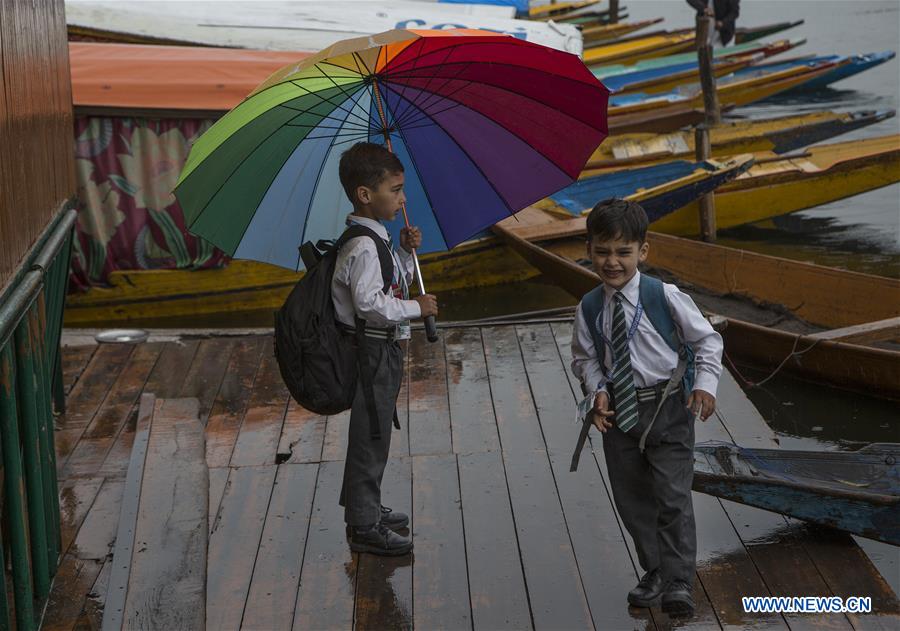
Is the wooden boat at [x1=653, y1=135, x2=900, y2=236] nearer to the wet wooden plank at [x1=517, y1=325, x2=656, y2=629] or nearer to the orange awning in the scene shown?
the orange awning

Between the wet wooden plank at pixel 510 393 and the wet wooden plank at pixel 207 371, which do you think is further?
the wet wooden plank at pixel 207 371

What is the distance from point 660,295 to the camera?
3324 millimetres

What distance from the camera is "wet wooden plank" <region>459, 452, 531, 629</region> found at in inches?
137

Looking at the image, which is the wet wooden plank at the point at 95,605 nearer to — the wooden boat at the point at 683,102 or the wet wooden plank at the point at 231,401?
the wet wooden plank at the point at 231,401

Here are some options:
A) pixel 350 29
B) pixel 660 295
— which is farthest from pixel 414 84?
pixel 350 29

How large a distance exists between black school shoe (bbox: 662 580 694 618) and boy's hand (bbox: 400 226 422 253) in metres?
1.38

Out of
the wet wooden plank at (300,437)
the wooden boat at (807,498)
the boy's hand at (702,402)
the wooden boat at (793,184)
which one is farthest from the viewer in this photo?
the wooden boat at (793,184)

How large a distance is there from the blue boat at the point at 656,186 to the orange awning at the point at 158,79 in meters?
3.20

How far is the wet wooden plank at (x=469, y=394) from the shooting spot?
16.3ft

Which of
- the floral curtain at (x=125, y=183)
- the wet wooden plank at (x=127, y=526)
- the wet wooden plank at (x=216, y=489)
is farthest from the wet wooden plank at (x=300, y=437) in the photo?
the floral curtain at (x=125, y=183)

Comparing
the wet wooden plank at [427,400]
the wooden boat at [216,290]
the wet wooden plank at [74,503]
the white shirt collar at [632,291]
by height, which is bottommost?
the wooden boat at [216,290]

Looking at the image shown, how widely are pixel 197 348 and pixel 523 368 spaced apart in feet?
6.49

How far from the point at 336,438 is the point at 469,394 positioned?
2.74 feet

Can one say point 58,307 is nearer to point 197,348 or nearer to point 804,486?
point 197,348
